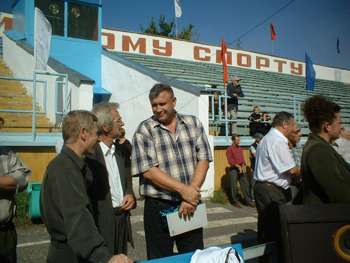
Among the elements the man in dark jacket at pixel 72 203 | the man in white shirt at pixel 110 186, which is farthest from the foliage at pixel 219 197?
the man in dark jacket at pixel 72 203

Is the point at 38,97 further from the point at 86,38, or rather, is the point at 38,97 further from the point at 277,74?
the point at 277,74

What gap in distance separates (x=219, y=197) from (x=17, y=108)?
6.17 metres

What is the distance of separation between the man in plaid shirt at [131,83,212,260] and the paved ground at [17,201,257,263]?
1952 mm

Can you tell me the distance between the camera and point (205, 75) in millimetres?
16375

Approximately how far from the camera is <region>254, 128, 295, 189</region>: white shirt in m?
3.66

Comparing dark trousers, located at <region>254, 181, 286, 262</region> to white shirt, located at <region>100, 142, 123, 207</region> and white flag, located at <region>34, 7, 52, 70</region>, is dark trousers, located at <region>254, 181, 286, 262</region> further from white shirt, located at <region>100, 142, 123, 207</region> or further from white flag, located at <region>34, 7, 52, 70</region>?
white flag, located at <region>34, 7, 52, 70</region>

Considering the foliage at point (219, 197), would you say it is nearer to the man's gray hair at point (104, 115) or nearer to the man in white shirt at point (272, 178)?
the man in white shirt at point (272, 178)

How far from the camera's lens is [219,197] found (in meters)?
8.44

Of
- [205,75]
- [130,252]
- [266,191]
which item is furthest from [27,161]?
[205,75]

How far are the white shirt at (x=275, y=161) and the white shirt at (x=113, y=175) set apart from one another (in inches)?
71.1

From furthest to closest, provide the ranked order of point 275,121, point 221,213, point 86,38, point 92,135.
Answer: point 86,38, point 221,213, point 275,121, point 92,135

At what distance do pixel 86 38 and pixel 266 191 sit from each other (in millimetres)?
10724

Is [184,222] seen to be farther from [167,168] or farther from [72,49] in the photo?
[72,49]

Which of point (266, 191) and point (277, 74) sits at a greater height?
point (277, 74)
